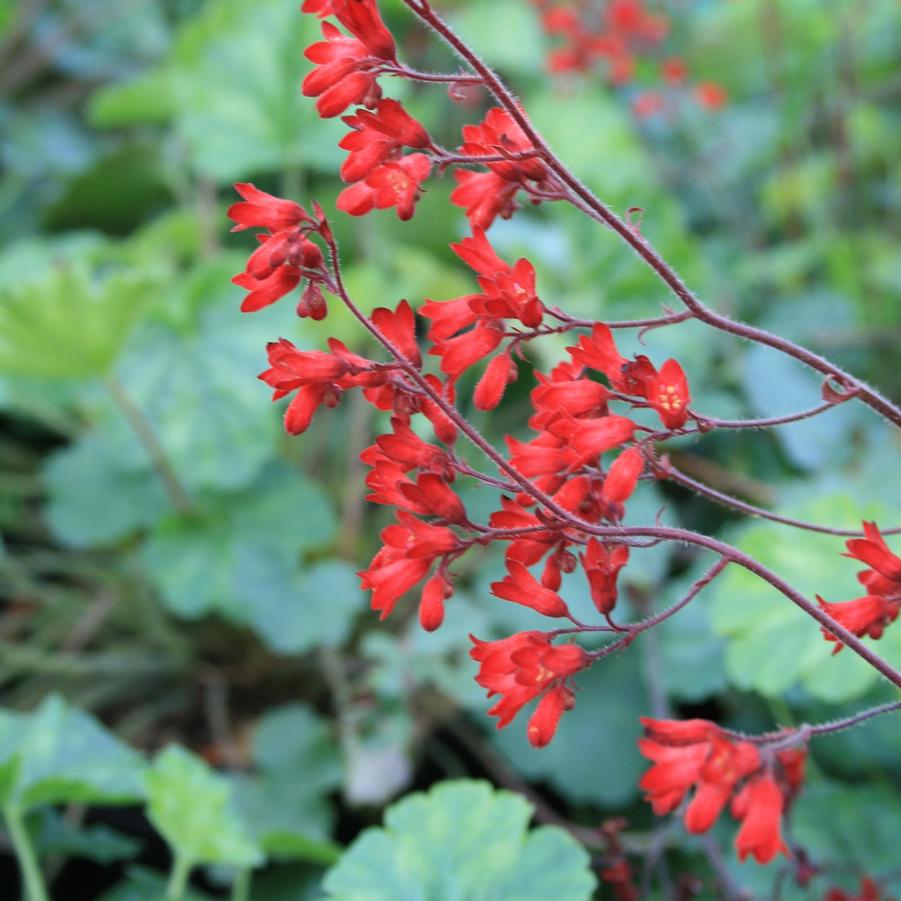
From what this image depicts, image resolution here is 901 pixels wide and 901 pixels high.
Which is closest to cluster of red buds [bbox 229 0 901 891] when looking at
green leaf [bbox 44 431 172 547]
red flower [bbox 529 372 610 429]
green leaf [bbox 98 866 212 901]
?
red flower [bbox 529 372 610 429]

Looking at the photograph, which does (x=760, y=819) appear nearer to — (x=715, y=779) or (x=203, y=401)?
(x=715, y=779)

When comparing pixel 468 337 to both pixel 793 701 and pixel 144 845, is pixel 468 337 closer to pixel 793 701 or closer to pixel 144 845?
pixel 793 701

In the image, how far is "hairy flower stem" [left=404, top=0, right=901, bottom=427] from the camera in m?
0.62

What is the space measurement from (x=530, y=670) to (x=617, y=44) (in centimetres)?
192

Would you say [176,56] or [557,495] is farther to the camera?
[176,56]

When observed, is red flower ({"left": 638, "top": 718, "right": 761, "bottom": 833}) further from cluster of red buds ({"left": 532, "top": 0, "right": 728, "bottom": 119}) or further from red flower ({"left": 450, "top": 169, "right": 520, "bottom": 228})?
cluster of red buds ({"left": 532, "top": 0, "right": 728, "bottom": 119})

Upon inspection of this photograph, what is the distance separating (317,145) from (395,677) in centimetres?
97

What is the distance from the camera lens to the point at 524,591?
25.7 inches

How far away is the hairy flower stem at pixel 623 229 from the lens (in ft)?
2.03

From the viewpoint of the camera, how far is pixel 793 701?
142cm

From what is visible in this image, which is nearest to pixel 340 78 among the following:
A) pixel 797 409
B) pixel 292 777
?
pixel 292 777

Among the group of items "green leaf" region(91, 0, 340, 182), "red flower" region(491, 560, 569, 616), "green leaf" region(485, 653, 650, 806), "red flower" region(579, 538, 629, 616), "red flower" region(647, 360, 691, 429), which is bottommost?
"green leaf" region(485, 653, 650, 806)

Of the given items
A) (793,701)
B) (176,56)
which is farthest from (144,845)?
(176,56)

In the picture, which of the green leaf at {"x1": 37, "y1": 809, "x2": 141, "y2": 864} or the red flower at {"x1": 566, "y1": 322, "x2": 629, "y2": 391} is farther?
the green leaf at {"x1": 37, "y1": 809, "x2": 141, "y2": 864}
